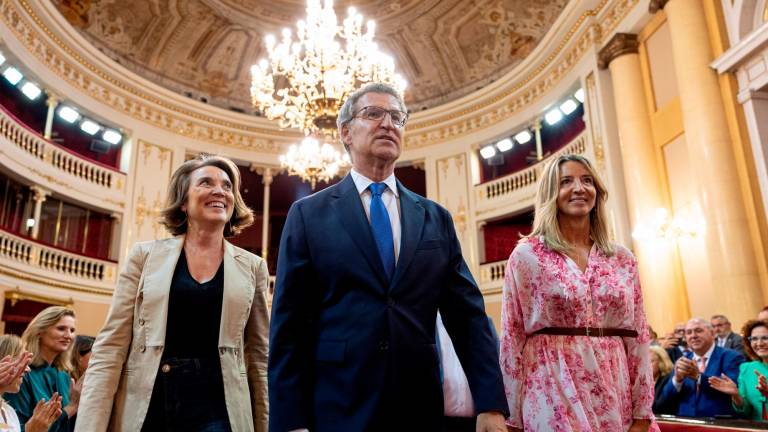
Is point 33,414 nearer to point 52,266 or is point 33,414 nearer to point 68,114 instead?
point 52,266

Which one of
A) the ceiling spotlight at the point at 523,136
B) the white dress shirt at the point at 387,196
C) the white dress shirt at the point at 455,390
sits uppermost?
the ceiling spotlight at the point at 523,136

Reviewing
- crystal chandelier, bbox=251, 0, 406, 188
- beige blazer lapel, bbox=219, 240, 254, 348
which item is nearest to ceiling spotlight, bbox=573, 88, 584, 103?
crystal chandelier, bbox=251, 0, 406, 188

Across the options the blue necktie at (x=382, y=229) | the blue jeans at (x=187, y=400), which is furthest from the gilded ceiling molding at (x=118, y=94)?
the blue necktie at (x=382, y=229)

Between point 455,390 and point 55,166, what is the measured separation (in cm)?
1168

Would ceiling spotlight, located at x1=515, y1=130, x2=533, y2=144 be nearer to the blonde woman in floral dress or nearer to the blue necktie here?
the blonde woman in floral dress

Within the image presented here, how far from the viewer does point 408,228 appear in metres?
1.88

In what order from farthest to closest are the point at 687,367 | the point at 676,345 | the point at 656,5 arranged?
the point at 656,5, the point at 676,345, the point at 687,367

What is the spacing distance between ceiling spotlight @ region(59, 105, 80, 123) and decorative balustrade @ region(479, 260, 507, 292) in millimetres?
9112

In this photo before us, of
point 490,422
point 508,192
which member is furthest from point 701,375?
point 508,192

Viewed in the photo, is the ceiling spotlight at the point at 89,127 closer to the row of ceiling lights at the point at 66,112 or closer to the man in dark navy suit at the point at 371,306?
the row of ceiling lights at the point at 66,112

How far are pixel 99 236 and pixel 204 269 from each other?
11.8m

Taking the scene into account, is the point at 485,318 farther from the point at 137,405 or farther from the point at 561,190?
the point at 137,405

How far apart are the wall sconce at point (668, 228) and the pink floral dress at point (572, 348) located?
6.13 meters

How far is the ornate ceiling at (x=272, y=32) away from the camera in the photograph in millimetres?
12750
